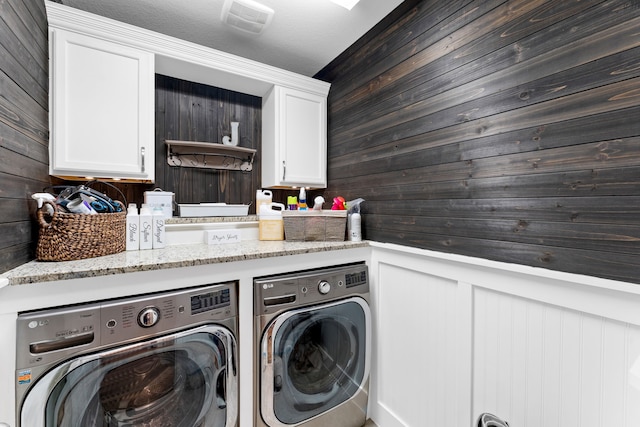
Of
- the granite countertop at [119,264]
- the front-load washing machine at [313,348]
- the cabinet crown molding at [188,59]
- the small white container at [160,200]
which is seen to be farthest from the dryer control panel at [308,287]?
the cabinet crown molding at [188,59]

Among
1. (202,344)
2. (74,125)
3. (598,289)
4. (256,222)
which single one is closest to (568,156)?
(598,289)

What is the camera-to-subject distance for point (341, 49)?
199 centimetres

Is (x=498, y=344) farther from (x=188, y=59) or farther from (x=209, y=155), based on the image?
(x=188, y=59)

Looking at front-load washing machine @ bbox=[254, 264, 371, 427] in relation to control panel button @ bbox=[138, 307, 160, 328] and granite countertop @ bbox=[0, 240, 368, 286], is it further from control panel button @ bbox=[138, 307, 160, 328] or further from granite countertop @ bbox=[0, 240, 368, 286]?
control panel button @ bbox=[138, 307, 160, 328]

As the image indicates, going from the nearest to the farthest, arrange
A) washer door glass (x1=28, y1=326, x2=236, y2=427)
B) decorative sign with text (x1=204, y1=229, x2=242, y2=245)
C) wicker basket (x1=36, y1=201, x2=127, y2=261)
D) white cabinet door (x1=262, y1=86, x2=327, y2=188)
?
washer door glass (x1=28, y1=326, x2=236, y2=427) < wicker basket (x1=36, y1=201, x2=127, y2=261) < decorative sign with text (x1=204, y1=229, x2=242, y2=245) < white cabinet door (x1=262, y1=86, x2=327, y2=188)

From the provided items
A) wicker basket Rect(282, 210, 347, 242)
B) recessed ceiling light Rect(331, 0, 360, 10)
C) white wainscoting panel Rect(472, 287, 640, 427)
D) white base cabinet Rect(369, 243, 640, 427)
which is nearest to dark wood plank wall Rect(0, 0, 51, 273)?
wicker basket Rect(282, 210, 347, 242)

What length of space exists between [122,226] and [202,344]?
0.73m

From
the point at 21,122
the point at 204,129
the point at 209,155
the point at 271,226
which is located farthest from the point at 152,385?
the point at 204,129

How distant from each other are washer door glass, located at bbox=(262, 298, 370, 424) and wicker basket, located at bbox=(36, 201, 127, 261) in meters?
0.87

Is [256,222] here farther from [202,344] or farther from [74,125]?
[74,125]

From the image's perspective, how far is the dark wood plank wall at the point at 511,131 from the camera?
816mm

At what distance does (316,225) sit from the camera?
5.69 feet

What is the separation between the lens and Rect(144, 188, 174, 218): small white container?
5.62ft

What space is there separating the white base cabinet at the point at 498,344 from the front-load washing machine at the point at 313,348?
0.17 meters
